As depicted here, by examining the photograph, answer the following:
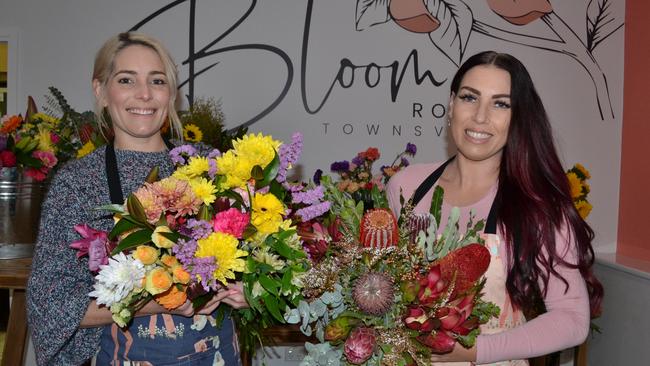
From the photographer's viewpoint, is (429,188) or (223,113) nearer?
(429,188)

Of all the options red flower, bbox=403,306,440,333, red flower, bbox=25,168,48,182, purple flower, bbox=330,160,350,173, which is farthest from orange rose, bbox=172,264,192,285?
purple flower, bbox=330,160,350,173

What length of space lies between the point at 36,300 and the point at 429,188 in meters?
1.02

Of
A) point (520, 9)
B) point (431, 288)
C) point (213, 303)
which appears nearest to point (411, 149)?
point (520, 9)

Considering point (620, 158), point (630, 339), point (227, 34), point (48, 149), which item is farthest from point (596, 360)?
point (48, 149)

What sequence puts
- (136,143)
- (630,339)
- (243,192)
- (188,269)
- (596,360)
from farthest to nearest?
(596,360) < (630,339) < (136,143) < (243,192) < (188,269)

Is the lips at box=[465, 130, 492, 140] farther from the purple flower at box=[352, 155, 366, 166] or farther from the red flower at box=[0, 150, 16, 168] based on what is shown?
the purple flower at box=[352, 155, 366, 166]

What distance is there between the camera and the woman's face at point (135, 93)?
1.66 metres

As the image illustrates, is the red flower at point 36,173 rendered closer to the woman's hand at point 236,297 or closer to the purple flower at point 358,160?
the woman's hand at point 236,297

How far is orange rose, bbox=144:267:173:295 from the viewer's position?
124cm

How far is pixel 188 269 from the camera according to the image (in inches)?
49.7

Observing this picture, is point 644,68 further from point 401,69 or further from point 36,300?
point 36,300

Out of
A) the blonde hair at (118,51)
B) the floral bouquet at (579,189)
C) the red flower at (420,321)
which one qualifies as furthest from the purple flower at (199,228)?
the floral bouquet at (579,189)

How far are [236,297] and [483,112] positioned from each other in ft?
2.47

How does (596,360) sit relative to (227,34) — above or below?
below
